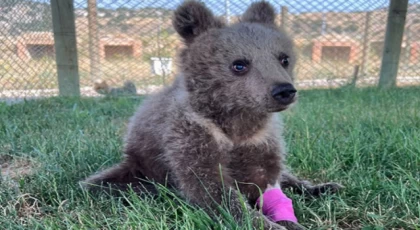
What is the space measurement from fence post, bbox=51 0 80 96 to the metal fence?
0.07 metres

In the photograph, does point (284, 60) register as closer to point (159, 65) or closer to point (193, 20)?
point (193, 20)

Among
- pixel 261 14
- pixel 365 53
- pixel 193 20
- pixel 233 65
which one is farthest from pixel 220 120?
pixel 365 53

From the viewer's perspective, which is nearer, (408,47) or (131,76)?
(131,76)

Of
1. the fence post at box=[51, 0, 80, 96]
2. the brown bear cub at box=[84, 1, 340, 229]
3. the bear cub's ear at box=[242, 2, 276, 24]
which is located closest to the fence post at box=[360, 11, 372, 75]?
the fence post at box=[51, 0, 80, 96]

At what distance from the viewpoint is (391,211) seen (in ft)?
6.19

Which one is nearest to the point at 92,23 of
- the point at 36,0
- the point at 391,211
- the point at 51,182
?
the point at 36,0

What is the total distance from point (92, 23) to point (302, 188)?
4222mm

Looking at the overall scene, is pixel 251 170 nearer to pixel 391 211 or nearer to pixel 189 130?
pixel 189 130

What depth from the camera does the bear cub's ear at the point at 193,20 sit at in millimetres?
2229

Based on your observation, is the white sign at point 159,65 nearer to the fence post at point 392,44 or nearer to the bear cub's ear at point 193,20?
the bear cub's ear at point 193,20

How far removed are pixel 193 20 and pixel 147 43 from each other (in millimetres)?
3733

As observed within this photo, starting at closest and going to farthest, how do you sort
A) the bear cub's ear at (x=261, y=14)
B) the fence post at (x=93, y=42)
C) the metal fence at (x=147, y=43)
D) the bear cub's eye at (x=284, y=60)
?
the bear cub's eye at (x=284, y=60) → the bear cub's ear at (x=261, y=14) → the metal fence at (x=147, y=43) → the fence post at (x=93, y=42)

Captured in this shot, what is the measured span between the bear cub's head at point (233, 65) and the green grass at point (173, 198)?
1.72 ft

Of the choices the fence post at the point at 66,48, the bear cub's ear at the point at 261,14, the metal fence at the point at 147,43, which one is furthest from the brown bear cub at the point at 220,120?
the fence post at the point at 66,48
